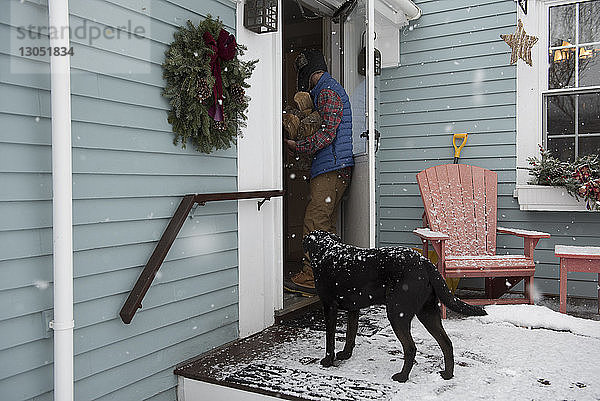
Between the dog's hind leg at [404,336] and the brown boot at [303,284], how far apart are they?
5.12 feet

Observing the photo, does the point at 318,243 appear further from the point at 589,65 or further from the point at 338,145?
the point at 589,65

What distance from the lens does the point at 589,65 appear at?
4488mm

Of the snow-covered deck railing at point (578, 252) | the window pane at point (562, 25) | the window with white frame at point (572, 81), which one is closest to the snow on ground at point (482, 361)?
the snow-covered deck railing at point (578, 252)

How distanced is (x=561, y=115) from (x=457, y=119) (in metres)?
0.89

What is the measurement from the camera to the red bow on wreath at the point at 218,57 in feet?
8.86

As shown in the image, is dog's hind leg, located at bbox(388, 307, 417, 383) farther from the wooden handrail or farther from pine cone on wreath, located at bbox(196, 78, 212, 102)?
pine cone on wreath, located at bbox(196, 78, 212, 102)

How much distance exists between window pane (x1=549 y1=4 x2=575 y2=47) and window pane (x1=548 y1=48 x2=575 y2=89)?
8cm

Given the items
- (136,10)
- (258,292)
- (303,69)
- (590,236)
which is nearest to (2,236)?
(136,10)

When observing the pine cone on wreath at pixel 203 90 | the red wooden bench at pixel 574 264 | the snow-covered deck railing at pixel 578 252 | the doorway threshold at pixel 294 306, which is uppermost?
the pine cone on wreath at pixel 203 90

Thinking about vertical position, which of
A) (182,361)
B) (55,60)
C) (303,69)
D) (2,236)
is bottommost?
(182,361)

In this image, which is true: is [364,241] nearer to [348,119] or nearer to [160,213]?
[348,119]

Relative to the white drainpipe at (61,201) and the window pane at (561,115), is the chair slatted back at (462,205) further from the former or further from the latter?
the white drainpipe at (61,201)

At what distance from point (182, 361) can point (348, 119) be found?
229 centimetres

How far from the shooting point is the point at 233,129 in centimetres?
293
